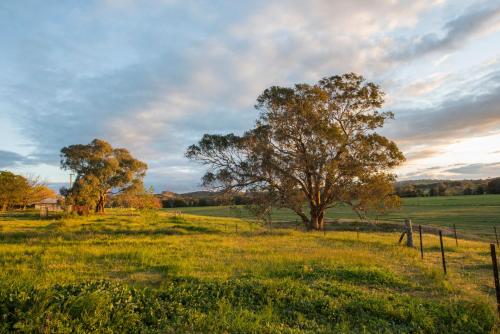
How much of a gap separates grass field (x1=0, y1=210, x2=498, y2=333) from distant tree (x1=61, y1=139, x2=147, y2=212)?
1686 inches

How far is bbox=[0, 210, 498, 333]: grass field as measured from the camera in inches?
225

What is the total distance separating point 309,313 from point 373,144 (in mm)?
20332

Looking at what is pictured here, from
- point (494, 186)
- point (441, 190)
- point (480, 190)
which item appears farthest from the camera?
point (441, 190)

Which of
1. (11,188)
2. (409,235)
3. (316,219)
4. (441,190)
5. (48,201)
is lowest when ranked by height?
(409,235)

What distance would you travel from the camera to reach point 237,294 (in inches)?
303

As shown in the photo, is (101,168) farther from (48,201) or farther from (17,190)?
(48,201)

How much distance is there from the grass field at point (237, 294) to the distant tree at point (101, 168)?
42.8m

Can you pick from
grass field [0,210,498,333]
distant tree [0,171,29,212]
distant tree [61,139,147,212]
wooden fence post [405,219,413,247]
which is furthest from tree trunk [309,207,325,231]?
distant tree [0,171,29,212]

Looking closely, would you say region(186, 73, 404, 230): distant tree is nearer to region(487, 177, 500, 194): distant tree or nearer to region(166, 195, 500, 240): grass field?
region(166, 195, 500, 240): grass field

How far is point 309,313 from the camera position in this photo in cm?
684

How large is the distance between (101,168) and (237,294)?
5365cm

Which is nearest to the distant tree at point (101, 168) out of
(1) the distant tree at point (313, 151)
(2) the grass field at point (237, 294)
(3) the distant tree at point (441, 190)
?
(1) the distant tree at point (313, 151)

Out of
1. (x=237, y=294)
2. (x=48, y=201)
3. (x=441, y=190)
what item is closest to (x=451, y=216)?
(x=237, y=294)

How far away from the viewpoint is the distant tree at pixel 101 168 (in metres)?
53.0
